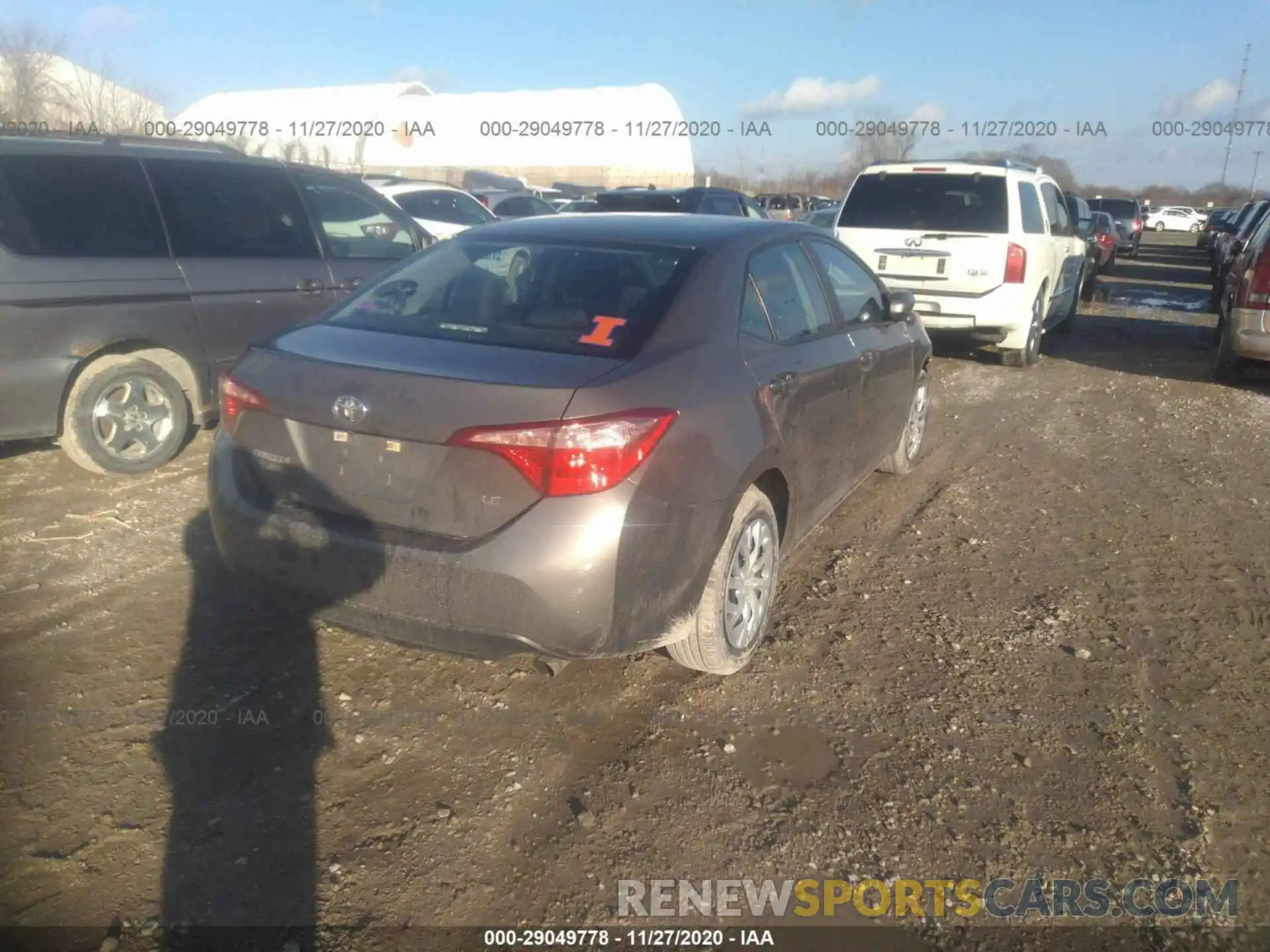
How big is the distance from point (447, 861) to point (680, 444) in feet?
4.48

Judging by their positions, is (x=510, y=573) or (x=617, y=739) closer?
(x=510, y=573)

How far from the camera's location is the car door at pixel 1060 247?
10109 millimetres

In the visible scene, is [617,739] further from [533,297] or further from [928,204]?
[928,204]

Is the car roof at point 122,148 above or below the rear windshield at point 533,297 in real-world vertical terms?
above

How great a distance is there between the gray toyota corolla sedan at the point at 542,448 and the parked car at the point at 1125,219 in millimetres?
25717

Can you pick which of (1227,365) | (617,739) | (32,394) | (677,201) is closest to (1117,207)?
(677,201)

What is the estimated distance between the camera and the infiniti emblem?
9.30 feet

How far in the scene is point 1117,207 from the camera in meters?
28.4

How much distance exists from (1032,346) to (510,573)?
8432mm

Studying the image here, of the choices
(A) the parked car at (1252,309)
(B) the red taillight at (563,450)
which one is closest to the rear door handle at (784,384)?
(B) the red taillight at (563,450)

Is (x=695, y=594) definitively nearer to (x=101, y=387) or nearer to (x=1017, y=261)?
(x=101, y=387)

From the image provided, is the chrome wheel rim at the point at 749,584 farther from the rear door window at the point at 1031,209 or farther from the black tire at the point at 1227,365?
the black tire at the point at 1227,365

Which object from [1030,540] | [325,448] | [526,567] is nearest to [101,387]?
[325,448]

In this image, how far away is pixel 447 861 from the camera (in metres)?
2.61
